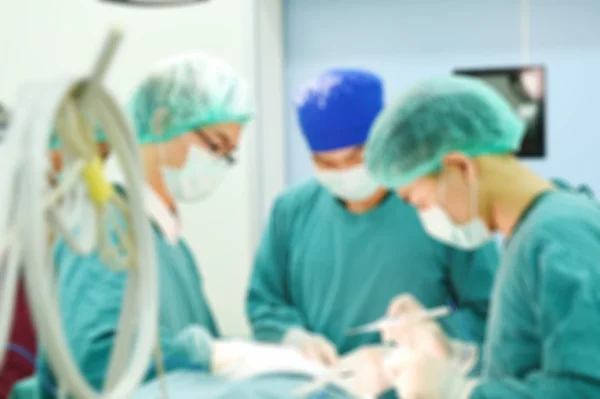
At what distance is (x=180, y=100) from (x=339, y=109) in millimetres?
418

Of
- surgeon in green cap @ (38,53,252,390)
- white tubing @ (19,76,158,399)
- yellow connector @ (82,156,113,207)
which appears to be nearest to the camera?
white tubing @ (19,76,158,399)

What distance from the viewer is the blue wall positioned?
2.63m

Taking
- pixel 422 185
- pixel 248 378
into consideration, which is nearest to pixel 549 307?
pixel 422 185

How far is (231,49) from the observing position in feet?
8.35

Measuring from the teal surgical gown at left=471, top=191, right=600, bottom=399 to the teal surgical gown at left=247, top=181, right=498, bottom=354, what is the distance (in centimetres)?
44

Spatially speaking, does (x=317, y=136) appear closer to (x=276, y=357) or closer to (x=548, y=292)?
(x=276, y=357)

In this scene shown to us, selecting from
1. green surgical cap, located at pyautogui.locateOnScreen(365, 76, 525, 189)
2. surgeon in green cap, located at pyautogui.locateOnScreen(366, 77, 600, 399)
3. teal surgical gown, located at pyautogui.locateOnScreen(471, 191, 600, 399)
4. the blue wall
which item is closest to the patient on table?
surgeon in green cap, located at pyautogui.locateOnScreen(366, 77, 600, 399)

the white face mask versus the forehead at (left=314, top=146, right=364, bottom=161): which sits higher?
the forehead at (left=314, top=146, right=364, bottom=161)

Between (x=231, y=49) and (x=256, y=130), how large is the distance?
296 mm

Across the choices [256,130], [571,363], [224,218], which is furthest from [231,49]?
[571,363]

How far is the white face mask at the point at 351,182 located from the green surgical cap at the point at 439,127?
0.37 m

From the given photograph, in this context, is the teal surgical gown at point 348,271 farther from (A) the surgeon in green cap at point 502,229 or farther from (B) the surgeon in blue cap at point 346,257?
(A) the surgeon in green cap at point 502,229

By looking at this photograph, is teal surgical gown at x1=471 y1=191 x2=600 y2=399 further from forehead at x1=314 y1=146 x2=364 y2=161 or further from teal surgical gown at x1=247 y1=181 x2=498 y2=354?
forehead at x1=314 y1=146 x2=364 y2=161

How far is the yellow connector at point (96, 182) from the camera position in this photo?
73 centimetres
